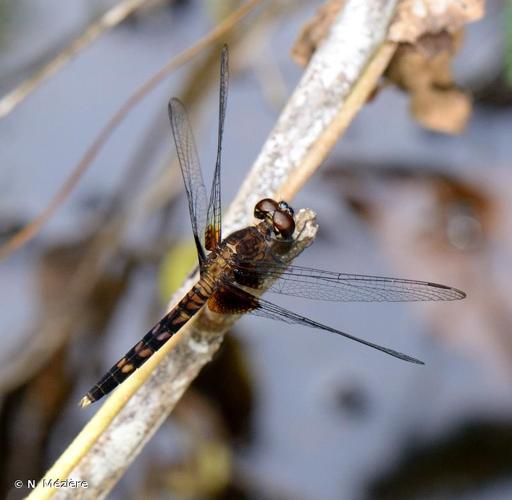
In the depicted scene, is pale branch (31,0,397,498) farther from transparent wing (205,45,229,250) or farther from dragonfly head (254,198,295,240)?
transparent wing (205,45,229,250)

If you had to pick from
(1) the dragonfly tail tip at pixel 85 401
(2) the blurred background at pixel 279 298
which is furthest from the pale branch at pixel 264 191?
(2) the blurred background at pixel 279 298

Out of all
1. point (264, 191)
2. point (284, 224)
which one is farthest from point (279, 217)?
point (264, 191)

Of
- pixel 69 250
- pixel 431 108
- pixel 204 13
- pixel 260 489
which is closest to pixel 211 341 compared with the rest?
pixel 431 108

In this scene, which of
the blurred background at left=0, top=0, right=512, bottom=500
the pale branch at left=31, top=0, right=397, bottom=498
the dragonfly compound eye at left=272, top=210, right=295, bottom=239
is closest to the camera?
the pale branch at left=31, top=0, right=397, bottom=498

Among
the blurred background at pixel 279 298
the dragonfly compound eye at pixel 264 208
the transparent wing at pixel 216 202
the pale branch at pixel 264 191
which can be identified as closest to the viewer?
the pale branch at pixel 264 191

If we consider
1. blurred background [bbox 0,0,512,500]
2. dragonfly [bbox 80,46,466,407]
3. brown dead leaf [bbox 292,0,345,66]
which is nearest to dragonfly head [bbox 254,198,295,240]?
dragonfly [bbox 80,46,466,407]

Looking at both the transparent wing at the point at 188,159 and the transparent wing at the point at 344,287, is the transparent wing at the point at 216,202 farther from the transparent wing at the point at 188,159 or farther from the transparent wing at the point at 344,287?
the transparent wing at the point at 344,287
